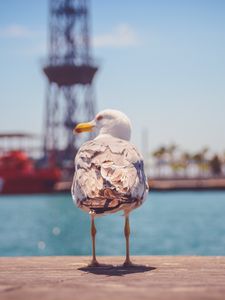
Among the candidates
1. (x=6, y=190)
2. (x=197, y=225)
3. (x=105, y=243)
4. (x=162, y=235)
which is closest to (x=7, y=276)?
(x=105, y=243)

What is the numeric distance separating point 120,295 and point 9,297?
599 millimetres

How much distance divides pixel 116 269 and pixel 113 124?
1.55m

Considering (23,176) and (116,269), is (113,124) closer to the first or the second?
(116,269)

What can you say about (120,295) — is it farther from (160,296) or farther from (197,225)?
(197,225)

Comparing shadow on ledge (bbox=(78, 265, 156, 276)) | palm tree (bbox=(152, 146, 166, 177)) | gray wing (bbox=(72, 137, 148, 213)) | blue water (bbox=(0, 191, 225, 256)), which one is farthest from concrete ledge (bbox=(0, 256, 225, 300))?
palm tree (bbox=(152, 146, 166, 177))

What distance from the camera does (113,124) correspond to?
23.9ft

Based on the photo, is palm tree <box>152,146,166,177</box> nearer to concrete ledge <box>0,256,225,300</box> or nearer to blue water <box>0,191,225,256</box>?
blue water <box>0,191,225,256</box>

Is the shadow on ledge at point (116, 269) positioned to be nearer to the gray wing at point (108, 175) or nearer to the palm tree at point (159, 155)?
the gray wing at point (108, 175)

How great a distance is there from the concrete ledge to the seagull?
0.48m

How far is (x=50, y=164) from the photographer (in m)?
82.2

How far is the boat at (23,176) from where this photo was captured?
7944 cm

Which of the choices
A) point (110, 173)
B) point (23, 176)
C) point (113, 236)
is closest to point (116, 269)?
point (110, 173)

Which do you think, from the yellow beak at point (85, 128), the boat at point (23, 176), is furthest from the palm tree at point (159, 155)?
the yellow beak at point (85, 128)

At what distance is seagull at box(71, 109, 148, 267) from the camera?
229 inches
